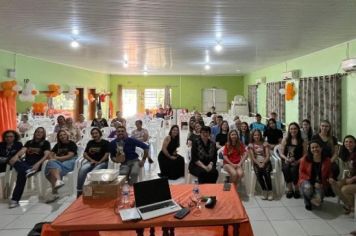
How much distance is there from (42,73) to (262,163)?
6.92 m

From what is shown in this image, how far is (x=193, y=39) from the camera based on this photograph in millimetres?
5359

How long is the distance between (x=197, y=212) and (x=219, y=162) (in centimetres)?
239

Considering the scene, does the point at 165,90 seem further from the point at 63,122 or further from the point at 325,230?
the point at 325,230

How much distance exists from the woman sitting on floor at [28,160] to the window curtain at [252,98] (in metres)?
9.40

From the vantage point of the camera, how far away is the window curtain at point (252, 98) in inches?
492

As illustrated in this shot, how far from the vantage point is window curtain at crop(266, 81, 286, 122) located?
9000 millimetres

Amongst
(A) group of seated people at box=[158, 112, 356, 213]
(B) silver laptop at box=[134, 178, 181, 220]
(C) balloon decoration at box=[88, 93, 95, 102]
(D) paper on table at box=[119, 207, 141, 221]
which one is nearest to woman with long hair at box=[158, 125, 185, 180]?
(A) group of seated people at box=[158, 112, 356, 213]

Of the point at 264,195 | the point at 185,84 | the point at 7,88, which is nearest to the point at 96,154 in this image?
the point at 264,195

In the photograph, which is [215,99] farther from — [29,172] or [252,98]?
[29,172]

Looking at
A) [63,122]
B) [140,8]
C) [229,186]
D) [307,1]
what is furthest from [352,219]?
[63,122]

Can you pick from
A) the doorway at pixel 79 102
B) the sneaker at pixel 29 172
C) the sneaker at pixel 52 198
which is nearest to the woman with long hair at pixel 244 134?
A: the sneaker at pixel 52 198

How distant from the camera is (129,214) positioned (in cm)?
240

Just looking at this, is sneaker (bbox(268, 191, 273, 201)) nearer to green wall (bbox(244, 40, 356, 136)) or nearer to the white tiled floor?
the white tiled floor

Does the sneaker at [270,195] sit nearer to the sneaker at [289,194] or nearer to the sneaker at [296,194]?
the sneaker at [289,194]
